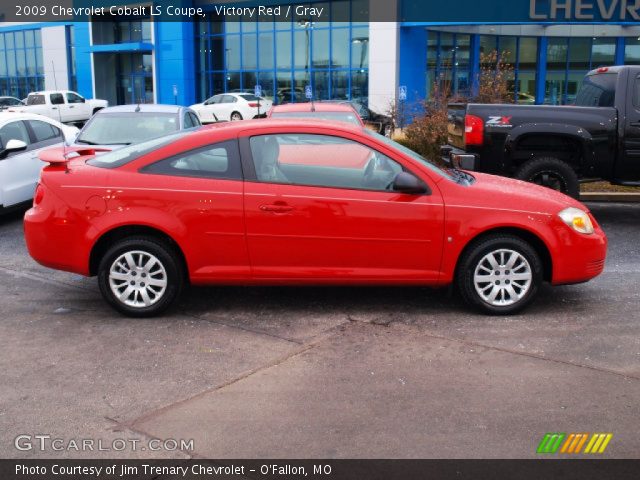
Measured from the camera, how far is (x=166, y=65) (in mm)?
39656

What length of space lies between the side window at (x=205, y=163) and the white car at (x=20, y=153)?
444cm

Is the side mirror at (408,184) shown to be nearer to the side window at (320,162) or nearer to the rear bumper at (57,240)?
the side window at (320,162)

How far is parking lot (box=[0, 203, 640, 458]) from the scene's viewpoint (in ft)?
12.8

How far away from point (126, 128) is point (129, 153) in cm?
468

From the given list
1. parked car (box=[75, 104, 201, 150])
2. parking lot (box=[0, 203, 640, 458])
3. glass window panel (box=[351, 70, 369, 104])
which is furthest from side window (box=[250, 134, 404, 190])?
glass window panel (box=[351, 70, 369, 104])

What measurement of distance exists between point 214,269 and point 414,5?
2763 cm

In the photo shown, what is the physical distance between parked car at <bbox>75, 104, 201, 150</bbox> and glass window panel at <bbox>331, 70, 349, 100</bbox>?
24.0 m

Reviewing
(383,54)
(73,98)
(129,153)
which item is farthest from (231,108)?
(129,153)

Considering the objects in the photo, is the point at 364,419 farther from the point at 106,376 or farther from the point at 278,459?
the point at 106,376

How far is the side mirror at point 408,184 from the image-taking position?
5645 mm

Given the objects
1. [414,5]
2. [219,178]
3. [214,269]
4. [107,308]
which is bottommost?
[107,308]

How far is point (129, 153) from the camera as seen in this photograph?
6.08 m

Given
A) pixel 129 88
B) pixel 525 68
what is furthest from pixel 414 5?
pixel 129 88

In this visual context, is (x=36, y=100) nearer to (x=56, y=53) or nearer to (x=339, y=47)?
(x=339, y=47)
